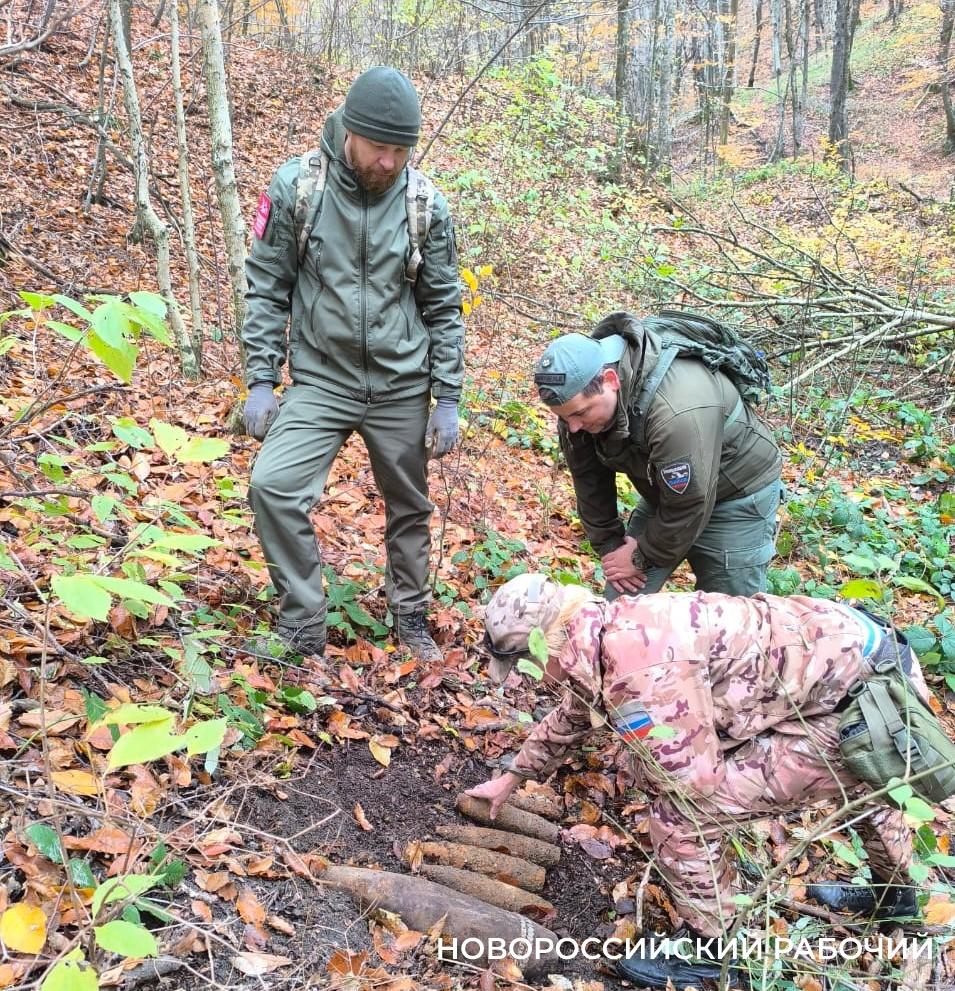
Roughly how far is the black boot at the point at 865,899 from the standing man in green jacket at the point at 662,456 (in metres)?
1.29

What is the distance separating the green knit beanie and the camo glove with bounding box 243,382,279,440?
1.15 m

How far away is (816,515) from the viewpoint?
598 cm

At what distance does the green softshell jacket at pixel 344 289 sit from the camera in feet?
10.7

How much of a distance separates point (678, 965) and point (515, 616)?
1.41m

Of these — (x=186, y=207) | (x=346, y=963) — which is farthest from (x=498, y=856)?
(x=186, y=207)

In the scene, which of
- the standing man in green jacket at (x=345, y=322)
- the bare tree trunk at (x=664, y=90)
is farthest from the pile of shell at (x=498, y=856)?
the bare tree trunk at (x=664, y=90)

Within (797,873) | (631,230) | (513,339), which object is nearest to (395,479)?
(797,873)

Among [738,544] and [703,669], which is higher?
[703,669]

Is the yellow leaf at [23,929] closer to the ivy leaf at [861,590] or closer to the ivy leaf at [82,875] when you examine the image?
the ivy leaf at [82,875]

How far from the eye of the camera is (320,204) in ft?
10.7

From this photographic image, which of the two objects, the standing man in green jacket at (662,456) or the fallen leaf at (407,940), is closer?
the fallen leaf at (407,940)

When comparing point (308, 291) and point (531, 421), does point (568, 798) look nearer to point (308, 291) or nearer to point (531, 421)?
point (308, 291)

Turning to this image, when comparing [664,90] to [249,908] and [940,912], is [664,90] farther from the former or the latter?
[249,908]

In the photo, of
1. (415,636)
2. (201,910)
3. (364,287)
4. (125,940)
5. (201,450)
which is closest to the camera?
(125,940)
